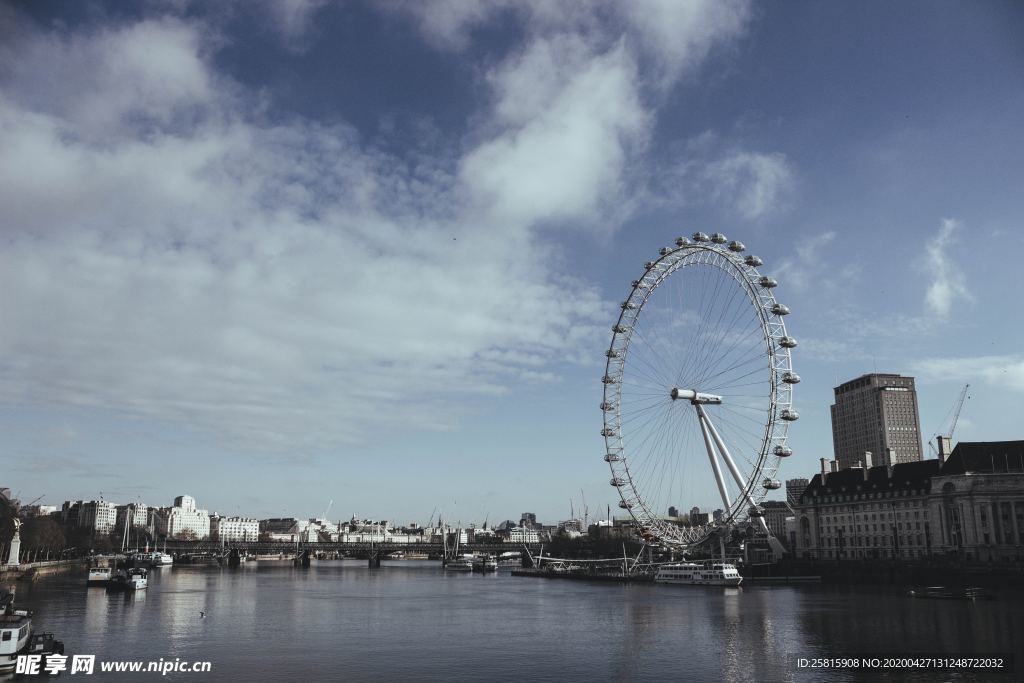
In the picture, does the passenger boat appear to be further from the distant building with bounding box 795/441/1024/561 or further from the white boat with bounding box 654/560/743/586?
the distant building with bounding box 795/441/1024/561

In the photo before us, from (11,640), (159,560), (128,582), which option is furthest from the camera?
(159,560)

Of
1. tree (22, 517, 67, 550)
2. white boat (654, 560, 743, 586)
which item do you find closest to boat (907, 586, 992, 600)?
white boat (654, 560, 743, 586)

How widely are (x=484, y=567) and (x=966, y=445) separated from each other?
103484 millimetres

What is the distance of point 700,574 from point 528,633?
54186mm

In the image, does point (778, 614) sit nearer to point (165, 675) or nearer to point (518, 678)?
→ point (518, 678)

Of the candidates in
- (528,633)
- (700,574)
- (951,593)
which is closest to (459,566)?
(700,574)

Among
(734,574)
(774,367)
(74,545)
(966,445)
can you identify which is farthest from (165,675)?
(74,545)

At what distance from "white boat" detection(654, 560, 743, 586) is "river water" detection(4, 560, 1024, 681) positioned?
12.2m

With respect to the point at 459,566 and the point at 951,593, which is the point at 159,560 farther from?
the point at 951,593

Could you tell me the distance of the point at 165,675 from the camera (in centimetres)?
3972

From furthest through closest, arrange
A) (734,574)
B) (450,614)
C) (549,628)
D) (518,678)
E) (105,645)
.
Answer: (734,574)
(450,614)
(549,628)
(105,645)
(518,678)

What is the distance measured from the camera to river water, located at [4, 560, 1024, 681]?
136 feet

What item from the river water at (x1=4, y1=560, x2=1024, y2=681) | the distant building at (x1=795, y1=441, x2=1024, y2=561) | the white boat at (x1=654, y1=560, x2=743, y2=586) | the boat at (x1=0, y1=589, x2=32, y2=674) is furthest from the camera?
the white boat at (x1=654, y1=560, x2=743, y2=586)

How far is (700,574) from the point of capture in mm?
104500
